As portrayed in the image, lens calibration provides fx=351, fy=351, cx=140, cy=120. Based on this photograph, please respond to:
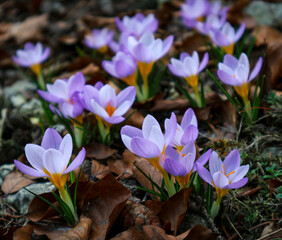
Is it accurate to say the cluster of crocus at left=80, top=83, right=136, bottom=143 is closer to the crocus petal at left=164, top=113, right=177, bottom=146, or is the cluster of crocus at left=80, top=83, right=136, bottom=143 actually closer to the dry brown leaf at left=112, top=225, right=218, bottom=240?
the crocus petal at left=164, top=113, right=177, bottom=146

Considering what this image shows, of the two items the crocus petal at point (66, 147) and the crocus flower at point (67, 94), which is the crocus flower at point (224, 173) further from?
the crocus flower at point (67, 94)

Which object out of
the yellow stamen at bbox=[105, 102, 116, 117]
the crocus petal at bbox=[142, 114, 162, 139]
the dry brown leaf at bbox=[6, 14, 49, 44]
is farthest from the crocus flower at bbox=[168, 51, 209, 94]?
the dry brown leaf at bbox=[6, 14, 49, 44]

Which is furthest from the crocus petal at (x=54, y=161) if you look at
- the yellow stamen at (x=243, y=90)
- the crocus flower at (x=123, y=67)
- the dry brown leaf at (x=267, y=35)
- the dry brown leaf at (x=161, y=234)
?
the dry brown leaf at (x=267, y=35)

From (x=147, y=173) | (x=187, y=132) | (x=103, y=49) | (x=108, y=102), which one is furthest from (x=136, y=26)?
(x=187, y=132)

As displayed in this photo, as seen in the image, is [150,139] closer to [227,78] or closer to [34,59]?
[227,78]

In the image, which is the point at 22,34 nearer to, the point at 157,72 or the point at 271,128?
the point at 157,72

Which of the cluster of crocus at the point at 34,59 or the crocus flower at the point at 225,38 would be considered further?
the cluster of crocus at the point at 34,59
